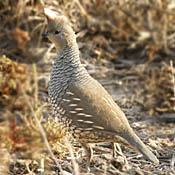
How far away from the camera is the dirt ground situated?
143 inches

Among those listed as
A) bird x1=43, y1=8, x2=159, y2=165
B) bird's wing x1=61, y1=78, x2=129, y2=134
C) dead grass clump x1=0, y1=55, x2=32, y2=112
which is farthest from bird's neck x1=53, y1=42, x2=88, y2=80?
dead grass clump x1=0, y1=55, x2=32, y2=112

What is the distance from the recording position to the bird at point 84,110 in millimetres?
3131

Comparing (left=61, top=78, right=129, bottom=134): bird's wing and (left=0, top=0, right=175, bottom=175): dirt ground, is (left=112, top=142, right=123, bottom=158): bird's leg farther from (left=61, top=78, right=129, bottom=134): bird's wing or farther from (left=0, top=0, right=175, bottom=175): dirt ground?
(left=61, top=78, right=129, bottom=134): bird's wing

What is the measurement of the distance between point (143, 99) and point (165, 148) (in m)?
1.46

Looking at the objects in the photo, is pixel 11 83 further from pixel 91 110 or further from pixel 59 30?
pixel 91 110

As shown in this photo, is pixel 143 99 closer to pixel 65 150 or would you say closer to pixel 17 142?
pixel 65 150

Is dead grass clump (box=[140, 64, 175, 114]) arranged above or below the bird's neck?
below

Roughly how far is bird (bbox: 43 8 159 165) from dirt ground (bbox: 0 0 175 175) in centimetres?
37

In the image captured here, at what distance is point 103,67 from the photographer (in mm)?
5781

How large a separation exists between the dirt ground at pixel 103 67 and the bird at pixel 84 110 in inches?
14.6

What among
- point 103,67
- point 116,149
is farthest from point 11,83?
point 103,67

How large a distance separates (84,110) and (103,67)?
8.72ft

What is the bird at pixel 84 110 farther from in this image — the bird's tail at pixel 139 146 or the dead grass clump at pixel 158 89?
the dead grass clump at pixel 158 89

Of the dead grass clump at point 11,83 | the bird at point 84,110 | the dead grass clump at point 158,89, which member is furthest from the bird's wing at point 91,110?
the dead grass clump at point 158,89
